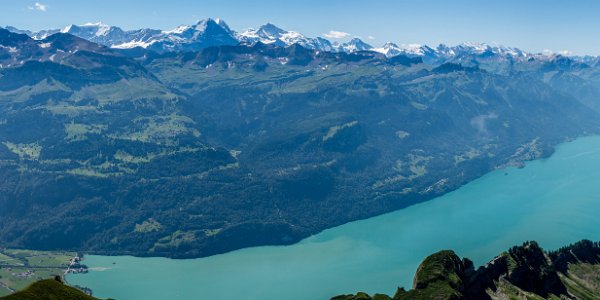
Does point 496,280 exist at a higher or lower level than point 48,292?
lower

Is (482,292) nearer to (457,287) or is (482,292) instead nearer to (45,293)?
(457,287)

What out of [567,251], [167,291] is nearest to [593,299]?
[567,251]

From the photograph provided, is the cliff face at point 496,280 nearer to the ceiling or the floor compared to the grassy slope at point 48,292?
nearer to the floor

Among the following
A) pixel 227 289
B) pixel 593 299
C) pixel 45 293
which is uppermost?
pixel 227 289

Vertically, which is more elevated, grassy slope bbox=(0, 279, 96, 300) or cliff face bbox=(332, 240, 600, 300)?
grassy slope bbox=(0, 279, 96, 300)

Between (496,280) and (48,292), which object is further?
(496,280)

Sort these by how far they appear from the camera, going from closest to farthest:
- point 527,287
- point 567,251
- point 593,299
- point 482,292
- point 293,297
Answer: point 482,292, point 527,287, point 593,299, point 567,251, point 293,297

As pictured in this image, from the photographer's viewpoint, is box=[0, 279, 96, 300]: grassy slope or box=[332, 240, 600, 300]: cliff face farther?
box=[332, 240, 600, 300]: cliff face

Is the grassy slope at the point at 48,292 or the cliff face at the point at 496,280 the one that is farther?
the cliff face at the point at 496,280
